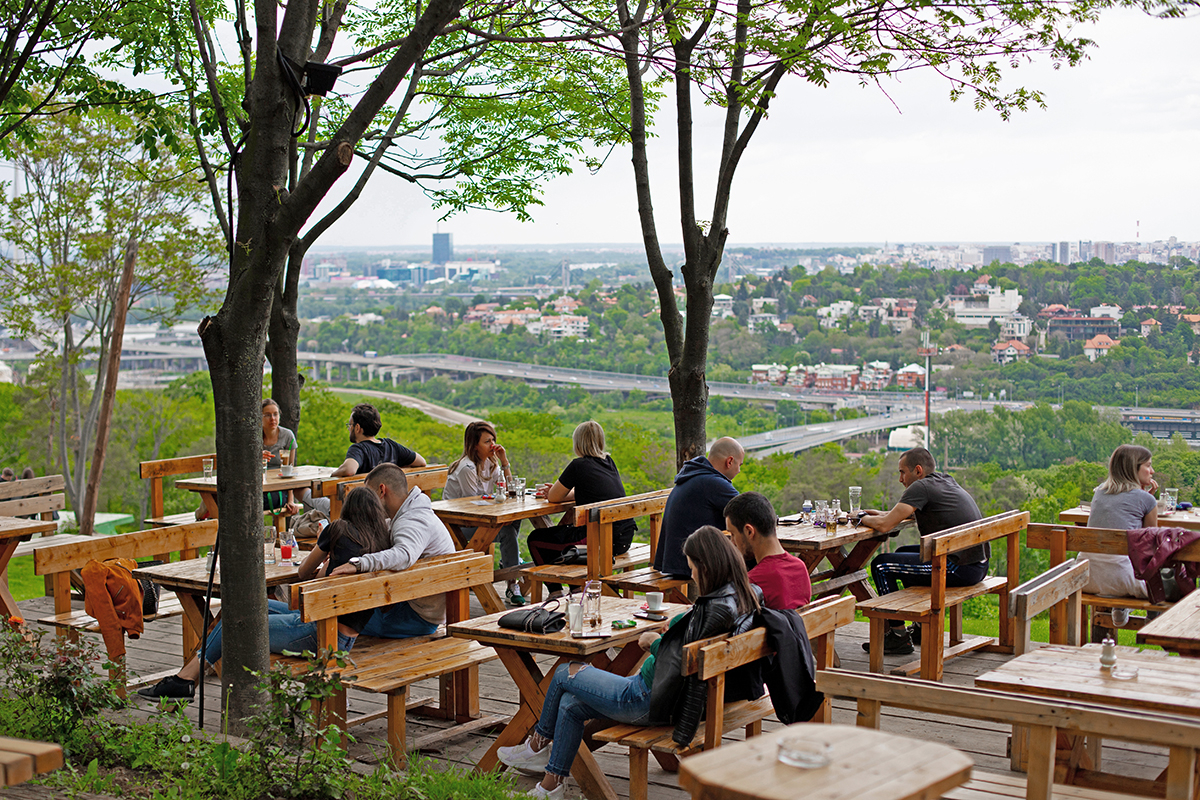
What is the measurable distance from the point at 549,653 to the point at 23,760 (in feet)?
7.17

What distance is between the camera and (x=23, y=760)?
2480mm

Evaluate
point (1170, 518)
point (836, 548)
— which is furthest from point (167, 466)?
point (1170, 518)

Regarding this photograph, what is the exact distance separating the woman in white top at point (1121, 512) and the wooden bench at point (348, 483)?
4.55 metres

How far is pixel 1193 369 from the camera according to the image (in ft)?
94.8

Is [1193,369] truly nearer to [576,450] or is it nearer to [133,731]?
[576,450]

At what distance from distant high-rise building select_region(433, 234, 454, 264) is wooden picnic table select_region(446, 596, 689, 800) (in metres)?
75.3

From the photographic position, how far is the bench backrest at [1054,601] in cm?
430

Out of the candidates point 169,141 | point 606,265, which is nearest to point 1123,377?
point 169,141

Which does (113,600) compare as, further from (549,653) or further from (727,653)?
(727,653)

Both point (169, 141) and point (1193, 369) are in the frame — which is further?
point (1193, 369)

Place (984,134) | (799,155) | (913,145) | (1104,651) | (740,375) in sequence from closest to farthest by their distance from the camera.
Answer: (1104,651)
(740,375)
(799,155)
(984,134)
(913,145)

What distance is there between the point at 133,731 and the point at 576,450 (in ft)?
12.8

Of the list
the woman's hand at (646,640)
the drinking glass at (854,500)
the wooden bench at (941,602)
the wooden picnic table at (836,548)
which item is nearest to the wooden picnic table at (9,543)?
the woman's hand at (646,640)

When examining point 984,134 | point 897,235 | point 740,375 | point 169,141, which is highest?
point 984,134
